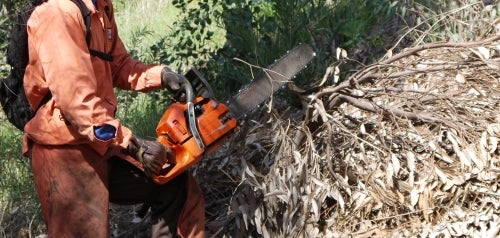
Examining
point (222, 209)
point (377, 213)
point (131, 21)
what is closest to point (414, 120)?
point (377, 213)

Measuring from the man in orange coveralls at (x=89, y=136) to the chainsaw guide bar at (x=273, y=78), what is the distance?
409 millimetres

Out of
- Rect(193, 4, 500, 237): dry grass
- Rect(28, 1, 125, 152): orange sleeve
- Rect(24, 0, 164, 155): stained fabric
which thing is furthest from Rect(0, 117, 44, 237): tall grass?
Rect(28, 1, 125, 152): orange sleeve

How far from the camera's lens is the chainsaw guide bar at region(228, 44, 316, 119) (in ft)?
15.2

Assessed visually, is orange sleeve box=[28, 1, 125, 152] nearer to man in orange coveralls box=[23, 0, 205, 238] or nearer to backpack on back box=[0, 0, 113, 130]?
man in orange coveralls box=[23, 0, 205, 238]

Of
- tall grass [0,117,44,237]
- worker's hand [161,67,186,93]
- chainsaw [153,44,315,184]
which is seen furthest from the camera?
tall grass [0,117,44,237]

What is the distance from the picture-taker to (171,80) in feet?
14.6

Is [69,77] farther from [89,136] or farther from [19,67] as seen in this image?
[19,67]

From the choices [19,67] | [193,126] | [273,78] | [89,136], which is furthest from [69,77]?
[273,78]

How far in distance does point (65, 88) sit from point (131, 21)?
4.57 metres

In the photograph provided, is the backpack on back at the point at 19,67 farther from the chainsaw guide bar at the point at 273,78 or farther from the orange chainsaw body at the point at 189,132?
the chainsaw guide bar at the point at 273,78

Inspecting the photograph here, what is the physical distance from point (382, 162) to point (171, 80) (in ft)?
4.09

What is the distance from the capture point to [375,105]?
4.84 meters

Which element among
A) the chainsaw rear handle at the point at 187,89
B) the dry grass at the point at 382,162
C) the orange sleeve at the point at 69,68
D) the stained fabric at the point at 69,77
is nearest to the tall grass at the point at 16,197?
the dry grass at the point at 382,162

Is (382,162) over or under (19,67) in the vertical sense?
under
